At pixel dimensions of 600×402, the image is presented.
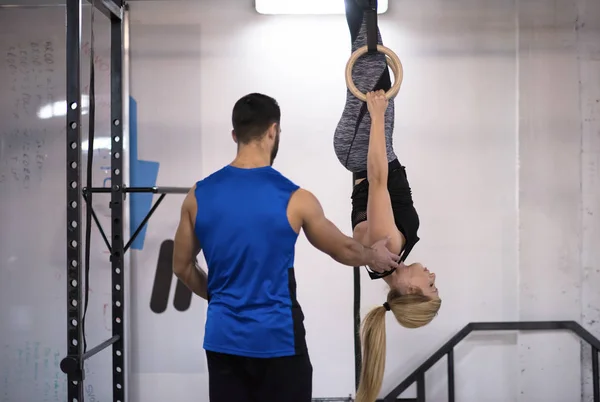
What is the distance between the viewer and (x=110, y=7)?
10.3 feet

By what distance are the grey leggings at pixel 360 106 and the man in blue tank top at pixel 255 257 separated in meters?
0.54

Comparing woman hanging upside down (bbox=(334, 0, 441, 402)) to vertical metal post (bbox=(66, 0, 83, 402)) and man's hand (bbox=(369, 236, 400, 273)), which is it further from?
vertical metal post (bbox=(66, 0, 83, 402))

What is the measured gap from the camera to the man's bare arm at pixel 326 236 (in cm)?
215

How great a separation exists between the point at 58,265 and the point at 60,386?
2.68 ft

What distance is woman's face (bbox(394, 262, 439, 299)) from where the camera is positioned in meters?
2.69

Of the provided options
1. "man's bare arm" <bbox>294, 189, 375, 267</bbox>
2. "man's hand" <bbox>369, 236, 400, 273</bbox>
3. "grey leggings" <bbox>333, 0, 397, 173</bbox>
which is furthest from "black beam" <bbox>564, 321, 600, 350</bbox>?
"man's bare arm" <bbox>294, 189, 375, 267</bbox>

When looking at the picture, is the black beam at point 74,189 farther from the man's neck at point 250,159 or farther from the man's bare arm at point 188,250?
the man's neck at point 250,159

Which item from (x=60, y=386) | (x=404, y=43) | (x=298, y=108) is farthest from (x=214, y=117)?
(x=60, y=386)

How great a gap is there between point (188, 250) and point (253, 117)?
1.85ft

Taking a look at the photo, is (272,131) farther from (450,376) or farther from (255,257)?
(450,376)

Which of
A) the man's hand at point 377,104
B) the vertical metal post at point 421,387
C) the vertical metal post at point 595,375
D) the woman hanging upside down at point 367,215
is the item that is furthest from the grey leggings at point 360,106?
the vertical metal post at point 595,375

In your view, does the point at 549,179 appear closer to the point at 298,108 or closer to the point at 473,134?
the point at 473,134

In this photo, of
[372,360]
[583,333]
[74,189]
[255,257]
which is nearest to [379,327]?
[372,360]

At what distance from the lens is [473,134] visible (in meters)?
4.13
